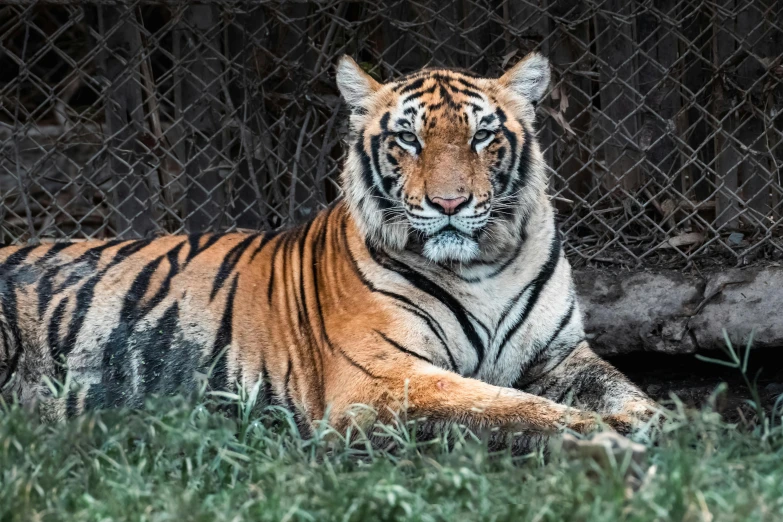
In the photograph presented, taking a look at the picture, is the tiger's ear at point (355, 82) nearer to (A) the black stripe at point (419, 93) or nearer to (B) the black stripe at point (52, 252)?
(A) the black stripe at point (419, 93)

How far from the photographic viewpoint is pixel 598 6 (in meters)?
4.66

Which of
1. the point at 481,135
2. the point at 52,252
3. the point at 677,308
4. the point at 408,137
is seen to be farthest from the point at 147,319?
the point at 677,308

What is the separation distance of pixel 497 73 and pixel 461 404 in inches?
82.3

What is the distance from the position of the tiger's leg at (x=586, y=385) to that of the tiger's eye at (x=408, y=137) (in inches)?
36.5

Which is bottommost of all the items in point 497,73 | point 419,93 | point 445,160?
point 445,160

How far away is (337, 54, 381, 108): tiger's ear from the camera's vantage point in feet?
12.6

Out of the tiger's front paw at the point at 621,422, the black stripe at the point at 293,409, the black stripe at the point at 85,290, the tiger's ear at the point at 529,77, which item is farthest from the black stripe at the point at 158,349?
the tiger's front paw at the point at 621,422

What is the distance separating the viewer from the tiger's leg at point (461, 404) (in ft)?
10.2

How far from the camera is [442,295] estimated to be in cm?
364

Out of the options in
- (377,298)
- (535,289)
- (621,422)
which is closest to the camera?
(621,422)

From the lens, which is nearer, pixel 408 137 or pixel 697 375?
pixel 408 137

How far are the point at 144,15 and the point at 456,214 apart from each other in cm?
290

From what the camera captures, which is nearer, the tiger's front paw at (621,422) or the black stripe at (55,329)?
the tiger's front paw at (621,422)

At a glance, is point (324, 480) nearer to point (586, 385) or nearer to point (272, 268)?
point (586, 385)
